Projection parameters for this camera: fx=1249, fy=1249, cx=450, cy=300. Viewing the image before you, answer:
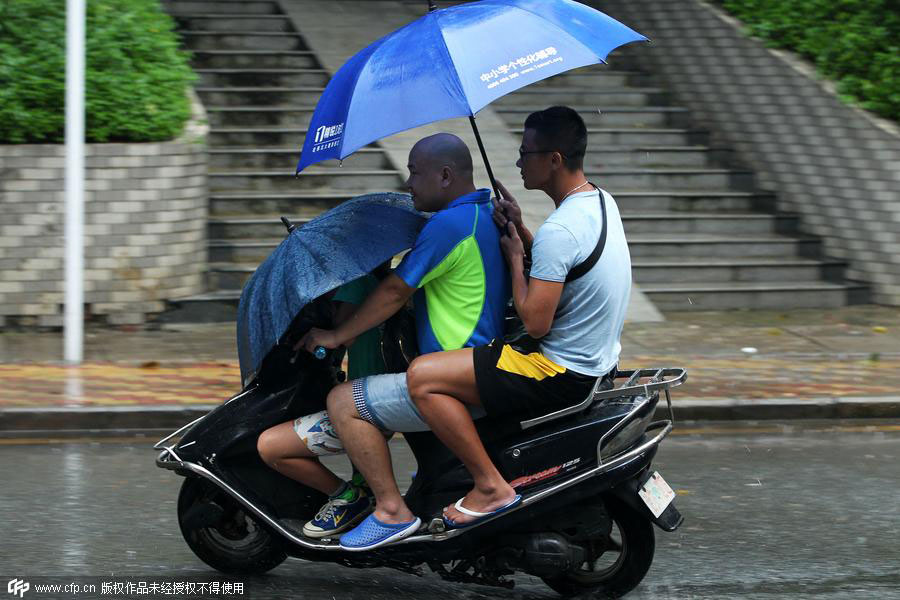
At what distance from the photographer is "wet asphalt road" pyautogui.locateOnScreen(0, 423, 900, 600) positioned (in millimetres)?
5023

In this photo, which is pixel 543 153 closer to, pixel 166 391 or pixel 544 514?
pixel 544 514

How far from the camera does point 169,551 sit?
534cm

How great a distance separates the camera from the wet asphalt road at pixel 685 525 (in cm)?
502

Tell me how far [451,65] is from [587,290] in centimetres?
93

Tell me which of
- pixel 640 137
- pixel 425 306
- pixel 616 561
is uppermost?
pixel 425 306

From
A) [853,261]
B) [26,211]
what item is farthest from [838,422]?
[26,211]

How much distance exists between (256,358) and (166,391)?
3643 millimetres

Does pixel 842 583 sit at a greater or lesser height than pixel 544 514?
lesser

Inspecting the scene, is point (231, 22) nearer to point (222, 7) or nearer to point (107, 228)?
point (222, 7)

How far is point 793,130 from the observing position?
12219mm

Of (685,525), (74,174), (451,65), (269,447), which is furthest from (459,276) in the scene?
(74,174)

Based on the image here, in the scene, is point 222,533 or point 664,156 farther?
point 664,156

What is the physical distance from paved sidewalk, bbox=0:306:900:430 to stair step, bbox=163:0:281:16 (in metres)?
5.61

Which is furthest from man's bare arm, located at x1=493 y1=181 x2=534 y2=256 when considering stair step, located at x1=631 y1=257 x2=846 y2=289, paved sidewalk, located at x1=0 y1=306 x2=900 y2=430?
stair step, located at x1=631 y1=257 x2=846 y2=289
